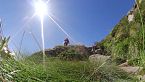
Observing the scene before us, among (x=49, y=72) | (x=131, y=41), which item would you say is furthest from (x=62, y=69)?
(x=131, y=41)

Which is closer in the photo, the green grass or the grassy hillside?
the green grass

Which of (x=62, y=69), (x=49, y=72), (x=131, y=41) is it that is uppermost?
(x=131, y=41)

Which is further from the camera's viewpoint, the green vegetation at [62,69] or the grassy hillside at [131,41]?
the grassy hillside at [131,41]

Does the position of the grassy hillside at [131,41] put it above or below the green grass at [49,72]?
above

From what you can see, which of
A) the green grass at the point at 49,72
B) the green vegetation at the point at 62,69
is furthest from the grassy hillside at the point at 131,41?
the green grass at the point at 49,72

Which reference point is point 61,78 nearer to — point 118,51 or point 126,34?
point 118,51

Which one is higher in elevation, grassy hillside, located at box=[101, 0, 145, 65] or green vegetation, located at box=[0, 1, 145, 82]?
grassy hillside, located at box=[101, 0, 145, 65]

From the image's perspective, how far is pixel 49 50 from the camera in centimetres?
2036

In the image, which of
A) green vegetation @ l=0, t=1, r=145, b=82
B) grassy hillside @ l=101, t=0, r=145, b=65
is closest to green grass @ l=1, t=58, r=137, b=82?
green vegetation @ l=0, t=1, r=145, b=82

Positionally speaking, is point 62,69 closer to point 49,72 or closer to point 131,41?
point 49,72

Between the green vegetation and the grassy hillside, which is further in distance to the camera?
the grassy hillside

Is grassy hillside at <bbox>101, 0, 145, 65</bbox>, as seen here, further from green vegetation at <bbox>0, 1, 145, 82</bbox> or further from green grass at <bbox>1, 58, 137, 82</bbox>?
green grass at <bbox>1, 58, 137, 82</bbox>

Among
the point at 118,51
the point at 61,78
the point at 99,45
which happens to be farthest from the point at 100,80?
the point at 99,45

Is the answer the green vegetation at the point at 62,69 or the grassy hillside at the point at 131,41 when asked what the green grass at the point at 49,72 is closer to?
the green vegetation at the point at 62,69
